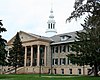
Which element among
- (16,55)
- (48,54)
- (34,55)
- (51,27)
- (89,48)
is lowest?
(89,48)

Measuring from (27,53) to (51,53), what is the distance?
7.50 m

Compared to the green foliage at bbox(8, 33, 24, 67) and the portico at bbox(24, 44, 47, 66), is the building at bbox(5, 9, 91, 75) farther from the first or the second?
the green foliage at bbox(8, 33, 24, 67)

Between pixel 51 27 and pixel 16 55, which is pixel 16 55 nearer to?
pixel 16 55

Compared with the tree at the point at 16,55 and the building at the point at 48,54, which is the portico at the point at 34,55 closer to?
the building at the point at 48,54

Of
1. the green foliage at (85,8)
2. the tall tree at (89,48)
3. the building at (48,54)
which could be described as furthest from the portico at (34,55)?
the green foliage at (85,8)

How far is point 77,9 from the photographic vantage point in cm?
2419

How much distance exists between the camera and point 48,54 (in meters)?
75.8

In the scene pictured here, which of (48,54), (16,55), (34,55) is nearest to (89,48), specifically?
(16,55)

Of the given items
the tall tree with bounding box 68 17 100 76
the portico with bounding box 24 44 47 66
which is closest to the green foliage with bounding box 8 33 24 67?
the portico with bounding box 24 44 47 66

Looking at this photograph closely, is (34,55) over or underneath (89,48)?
over

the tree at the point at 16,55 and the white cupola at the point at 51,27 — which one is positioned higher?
the white cupola at the point at 51,27

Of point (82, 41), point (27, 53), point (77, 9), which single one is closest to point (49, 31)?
point (27, 53)

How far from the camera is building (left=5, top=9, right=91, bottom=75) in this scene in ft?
234

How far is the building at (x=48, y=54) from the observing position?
71.4 m
